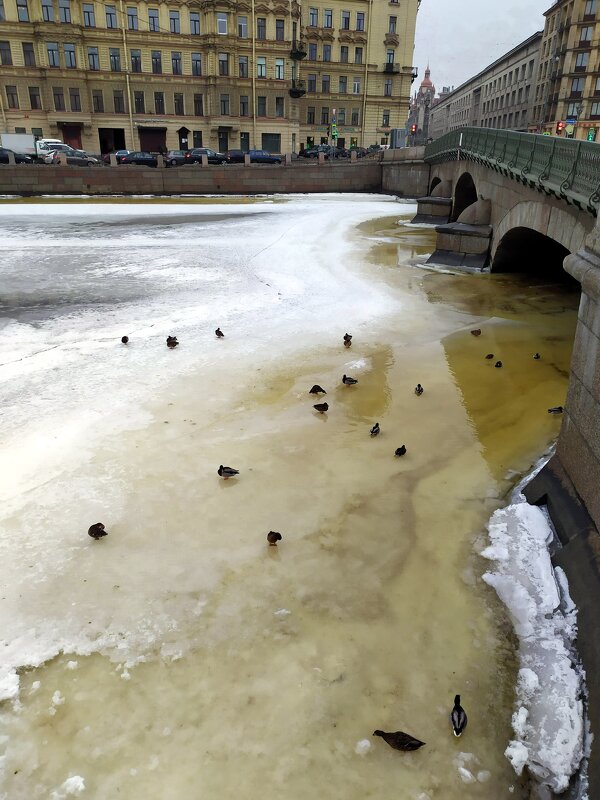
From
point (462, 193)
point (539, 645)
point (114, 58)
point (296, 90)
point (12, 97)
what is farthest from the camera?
point (296, 90)

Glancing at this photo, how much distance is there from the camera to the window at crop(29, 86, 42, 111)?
160ft

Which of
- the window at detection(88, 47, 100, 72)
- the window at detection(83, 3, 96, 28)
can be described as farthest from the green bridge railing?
the window at detection(83, 3, 96, 28)

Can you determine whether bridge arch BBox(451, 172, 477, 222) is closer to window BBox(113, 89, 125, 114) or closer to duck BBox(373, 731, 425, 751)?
duck BBox(373, 731, 425, 751)

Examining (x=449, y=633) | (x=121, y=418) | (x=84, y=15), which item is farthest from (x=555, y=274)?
(x=84, y=15)

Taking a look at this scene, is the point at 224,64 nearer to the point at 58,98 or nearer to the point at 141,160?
the point at 58,98

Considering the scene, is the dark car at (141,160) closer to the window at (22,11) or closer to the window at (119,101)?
the window at (119,101)

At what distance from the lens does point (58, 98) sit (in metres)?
48.8

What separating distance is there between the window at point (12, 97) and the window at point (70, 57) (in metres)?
4.76

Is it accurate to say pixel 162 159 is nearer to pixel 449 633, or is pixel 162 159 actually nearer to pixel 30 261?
pixel 30 261

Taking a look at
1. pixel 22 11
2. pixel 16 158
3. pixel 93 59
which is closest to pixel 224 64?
Result: pixel 93 59

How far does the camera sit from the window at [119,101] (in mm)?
49688

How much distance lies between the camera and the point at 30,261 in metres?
17.0

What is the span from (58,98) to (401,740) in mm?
56433

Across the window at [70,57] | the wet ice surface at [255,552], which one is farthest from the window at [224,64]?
the wet ice surface at [255,552]
